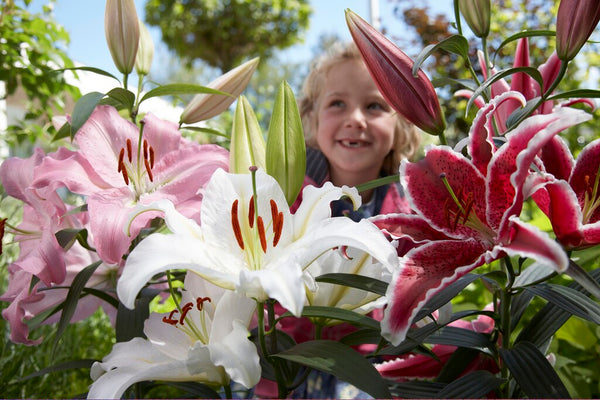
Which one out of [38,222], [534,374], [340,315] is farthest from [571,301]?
[38,222]

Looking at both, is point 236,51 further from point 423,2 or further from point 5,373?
point 5,373

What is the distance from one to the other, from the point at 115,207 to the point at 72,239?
52 millimetres

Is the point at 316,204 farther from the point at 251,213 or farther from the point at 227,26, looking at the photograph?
the point at 227,26

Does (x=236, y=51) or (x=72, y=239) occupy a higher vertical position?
(x=236, y=51)

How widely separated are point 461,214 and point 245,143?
0.53 feet

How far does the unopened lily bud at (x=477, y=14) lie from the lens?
0.47m

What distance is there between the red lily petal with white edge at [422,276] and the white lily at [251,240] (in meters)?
0.02

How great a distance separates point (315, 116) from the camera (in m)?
1.66

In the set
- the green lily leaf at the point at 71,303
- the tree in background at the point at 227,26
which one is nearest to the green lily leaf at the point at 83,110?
the green lily leaf at the point at 71,303

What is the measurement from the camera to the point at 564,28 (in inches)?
16.2

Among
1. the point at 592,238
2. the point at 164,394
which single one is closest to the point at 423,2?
the point at 164,394

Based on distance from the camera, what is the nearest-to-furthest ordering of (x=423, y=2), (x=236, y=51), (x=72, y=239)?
(x=72, y=239) → (x=423, y=2) → (x=236, y=51)

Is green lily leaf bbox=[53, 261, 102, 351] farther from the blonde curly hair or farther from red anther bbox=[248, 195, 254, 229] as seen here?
the blonde curly hair

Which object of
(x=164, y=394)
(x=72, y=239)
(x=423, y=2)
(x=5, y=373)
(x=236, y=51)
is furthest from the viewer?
Answer: (x=236, y=51)
